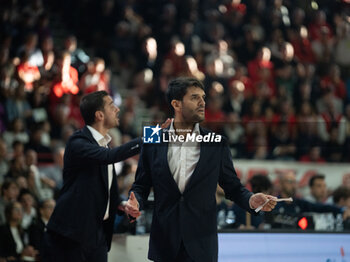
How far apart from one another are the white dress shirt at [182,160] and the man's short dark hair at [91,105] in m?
0.77

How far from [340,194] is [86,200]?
2.10 metres

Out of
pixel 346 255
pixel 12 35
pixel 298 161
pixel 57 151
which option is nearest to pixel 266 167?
pixel 298 161

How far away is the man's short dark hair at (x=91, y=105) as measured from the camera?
12.6 ft

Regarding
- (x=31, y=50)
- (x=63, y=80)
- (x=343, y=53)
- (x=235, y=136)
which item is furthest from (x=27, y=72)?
(x=343, y=53)

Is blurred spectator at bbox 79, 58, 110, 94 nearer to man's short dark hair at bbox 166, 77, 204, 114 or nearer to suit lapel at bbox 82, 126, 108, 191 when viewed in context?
suit lapel at bbox 82, 126, 108, 191

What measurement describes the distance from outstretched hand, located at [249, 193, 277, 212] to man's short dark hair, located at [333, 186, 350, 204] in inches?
76.6

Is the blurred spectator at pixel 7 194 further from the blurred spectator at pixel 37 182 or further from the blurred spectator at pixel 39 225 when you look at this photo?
the blurred spectator at pixel 37 182

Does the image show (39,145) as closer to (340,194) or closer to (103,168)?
(340,194)

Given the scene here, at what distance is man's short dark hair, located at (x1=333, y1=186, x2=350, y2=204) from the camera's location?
193 inches

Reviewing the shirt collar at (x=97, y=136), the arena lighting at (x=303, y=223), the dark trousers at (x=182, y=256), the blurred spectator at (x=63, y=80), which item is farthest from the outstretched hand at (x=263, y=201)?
the blurred spectator at (x=63, y=80)

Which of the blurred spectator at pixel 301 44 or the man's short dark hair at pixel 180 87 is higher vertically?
the blurred spectator at pixel 301 44

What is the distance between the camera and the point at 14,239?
6.67 m

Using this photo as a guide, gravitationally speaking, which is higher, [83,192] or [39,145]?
[39,145]

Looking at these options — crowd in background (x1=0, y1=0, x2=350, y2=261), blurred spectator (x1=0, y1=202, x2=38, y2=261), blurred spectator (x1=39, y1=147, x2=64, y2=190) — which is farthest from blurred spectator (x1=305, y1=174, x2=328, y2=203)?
blurred spectator (x1=39, y1=147, x2=64, y2=190)
